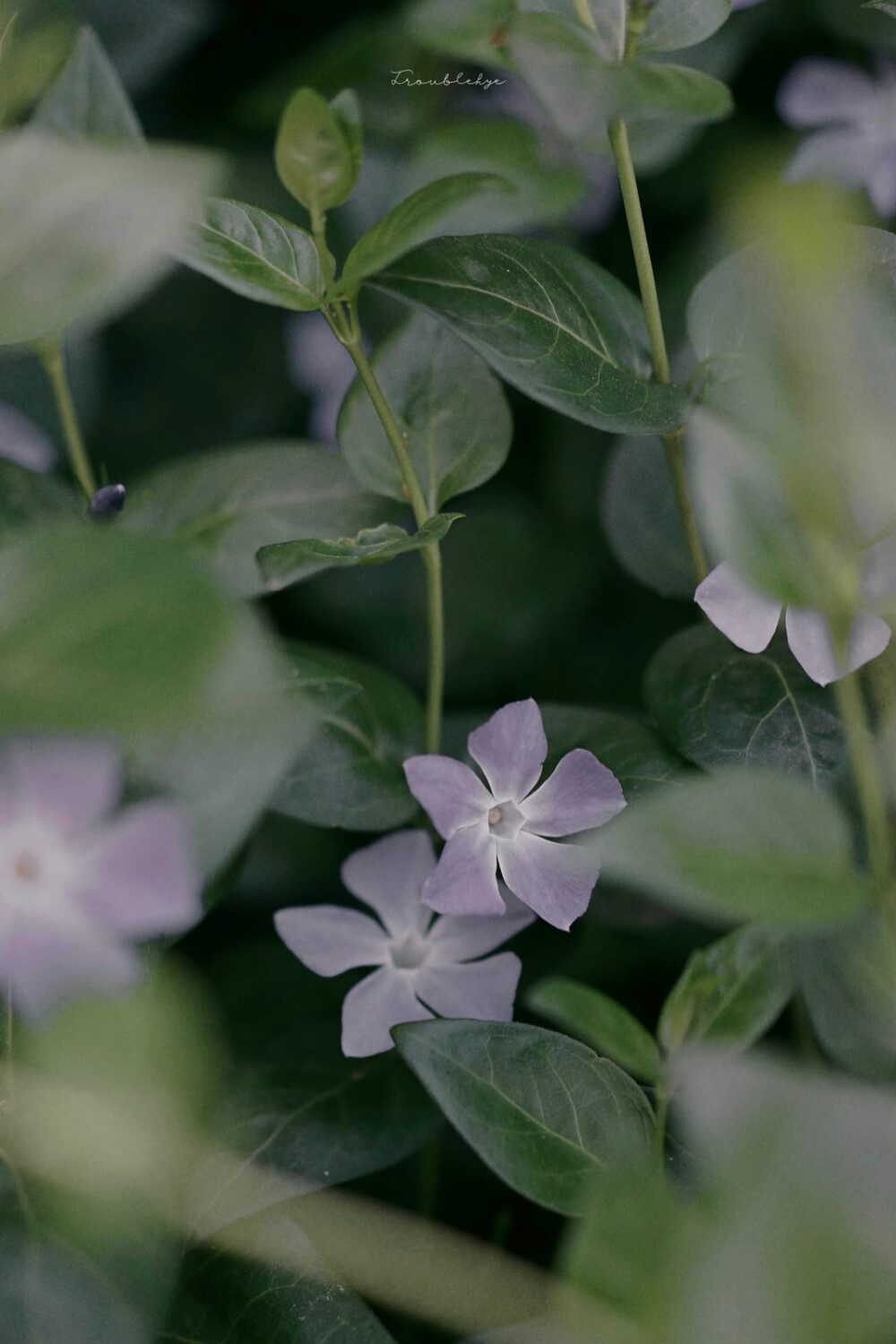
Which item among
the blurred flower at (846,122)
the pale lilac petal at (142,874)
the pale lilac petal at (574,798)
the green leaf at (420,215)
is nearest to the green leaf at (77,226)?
the green leaf at (420,215)

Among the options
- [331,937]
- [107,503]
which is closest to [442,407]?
[107,503]

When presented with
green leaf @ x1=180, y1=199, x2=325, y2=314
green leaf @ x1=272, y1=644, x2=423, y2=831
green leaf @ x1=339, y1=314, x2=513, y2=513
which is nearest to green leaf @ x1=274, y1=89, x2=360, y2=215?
green leaf @ x1=180, y1=199, x2=325, y2=314

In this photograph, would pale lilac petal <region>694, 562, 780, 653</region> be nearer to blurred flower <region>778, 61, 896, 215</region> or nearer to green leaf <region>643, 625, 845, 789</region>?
green leaf <region>643, 625, 845, 789</region>

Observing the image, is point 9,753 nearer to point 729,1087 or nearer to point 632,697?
point 729,1087

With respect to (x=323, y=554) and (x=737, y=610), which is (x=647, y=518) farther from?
(x=323, y=554)

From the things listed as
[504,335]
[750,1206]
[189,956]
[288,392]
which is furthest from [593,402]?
[288,392]

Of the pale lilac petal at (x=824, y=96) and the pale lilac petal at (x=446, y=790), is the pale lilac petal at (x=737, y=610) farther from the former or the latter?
the pale lilac petal at (x=824, y=96)
